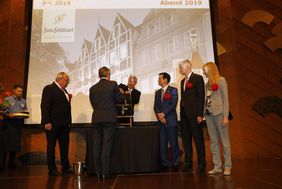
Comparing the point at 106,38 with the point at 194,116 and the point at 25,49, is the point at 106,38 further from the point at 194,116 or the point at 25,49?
the point at 194,116

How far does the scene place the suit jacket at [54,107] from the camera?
3547 mm

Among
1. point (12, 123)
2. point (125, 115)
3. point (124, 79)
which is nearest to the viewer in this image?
point (125, 115)

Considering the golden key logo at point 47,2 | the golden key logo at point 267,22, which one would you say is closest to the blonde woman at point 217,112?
the golden key logo at point 267,22

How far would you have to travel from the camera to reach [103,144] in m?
3.12

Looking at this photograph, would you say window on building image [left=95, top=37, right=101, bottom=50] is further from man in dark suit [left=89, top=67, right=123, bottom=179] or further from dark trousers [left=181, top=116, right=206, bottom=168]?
dark trousers [left=181, top=116, right=206, bottom=168]

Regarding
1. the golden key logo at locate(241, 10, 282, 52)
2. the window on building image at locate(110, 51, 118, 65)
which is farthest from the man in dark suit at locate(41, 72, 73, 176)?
the golden key logo at locate(241, 10, 282, 52)

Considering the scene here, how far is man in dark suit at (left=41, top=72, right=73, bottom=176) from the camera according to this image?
353 centimetres

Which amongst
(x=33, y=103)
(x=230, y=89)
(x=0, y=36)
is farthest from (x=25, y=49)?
(x=230, y=89)

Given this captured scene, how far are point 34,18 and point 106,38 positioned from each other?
1361 millimetres

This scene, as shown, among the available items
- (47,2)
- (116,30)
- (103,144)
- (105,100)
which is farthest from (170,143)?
(47,2)

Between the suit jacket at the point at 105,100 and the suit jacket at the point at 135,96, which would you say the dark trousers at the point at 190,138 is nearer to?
the suit jacket at the point at 105,100

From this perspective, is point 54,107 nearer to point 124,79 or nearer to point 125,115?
point 125,115

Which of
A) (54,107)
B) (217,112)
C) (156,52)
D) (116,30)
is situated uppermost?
(116,30)

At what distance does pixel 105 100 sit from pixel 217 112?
4.20 ft
